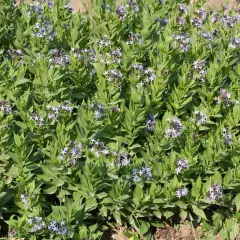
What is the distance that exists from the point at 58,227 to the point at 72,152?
67 cm

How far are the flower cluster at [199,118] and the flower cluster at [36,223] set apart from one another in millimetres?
1872

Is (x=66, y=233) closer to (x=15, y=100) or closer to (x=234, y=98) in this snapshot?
(x=15, y=100)

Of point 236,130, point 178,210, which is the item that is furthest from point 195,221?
point 236,130

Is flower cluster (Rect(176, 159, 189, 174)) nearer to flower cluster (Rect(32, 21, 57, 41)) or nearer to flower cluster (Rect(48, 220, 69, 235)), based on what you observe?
flower cluster (Rect(48, 220, 69, 235))

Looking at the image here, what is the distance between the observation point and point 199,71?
490cm

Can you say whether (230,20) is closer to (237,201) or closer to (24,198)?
(237,201)

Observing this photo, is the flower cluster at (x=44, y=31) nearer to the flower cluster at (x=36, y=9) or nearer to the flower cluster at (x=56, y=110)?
the flower cluster at (x=36, y=9)

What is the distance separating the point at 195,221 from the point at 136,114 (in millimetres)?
1360

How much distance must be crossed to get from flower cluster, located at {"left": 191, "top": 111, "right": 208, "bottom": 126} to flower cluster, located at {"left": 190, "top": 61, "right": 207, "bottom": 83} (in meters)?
0.43

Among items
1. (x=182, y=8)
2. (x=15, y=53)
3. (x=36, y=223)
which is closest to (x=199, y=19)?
(x=182, y=8)

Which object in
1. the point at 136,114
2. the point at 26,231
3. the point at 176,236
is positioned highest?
the point at 136,114

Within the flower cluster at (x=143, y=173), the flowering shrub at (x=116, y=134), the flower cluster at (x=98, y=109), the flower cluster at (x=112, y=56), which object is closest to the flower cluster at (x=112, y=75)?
the flowering shrub at (x=116, y=134)

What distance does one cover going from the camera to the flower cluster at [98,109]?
4.20m

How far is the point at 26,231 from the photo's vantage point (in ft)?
13.0
